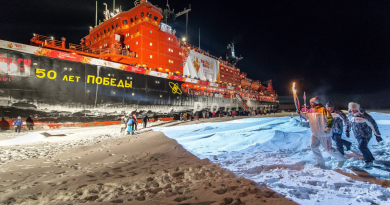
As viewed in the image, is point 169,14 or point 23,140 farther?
point 169,14

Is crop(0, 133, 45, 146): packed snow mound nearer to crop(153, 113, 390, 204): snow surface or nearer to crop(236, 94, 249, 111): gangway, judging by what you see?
crop(153, 113, 390, 204): snow surface

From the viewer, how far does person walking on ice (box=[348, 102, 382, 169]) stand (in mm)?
3594

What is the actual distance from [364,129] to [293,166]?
6.26 feet

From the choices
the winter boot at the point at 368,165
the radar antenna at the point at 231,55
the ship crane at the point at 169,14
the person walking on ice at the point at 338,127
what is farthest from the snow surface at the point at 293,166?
the radar antenna at the point at 231,55

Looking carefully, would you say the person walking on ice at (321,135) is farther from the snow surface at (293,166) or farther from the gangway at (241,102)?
the gangway at (241,102)

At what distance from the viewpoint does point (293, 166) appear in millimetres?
3648

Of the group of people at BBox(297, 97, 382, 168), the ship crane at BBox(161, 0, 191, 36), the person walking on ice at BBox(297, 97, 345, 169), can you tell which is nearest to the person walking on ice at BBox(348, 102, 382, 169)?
the group of people at BBox(297, 97, 382, 168)

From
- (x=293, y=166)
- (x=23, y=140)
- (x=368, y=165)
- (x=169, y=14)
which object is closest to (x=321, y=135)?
(x=293, y=166)

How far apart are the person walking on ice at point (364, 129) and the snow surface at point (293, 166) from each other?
23 cm

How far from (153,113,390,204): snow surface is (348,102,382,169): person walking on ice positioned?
0.23m

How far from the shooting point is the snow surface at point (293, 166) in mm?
2412

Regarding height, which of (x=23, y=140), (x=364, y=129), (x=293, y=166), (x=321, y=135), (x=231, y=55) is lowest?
(x=23, y=140)

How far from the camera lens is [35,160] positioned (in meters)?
4.76

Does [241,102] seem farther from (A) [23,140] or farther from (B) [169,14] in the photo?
(A) [23,140]
